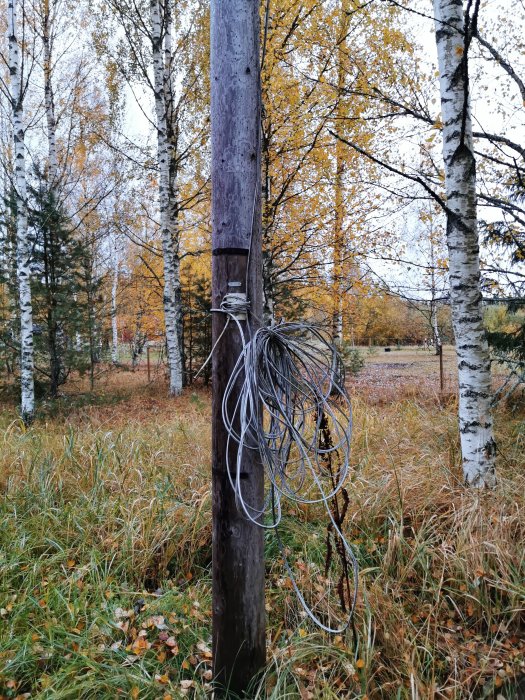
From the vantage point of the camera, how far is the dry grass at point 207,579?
180 centimetres

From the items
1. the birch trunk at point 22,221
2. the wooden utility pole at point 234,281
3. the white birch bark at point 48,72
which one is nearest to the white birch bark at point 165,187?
the white birch bark at point 48,72

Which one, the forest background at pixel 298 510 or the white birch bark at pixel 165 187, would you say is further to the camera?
the white birch bark at pixel 165 187

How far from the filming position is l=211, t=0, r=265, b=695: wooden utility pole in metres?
1.51

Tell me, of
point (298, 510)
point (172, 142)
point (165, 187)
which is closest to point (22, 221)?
point (165, 187)

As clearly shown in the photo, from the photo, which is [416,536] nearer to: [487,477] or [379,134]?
[487,477]

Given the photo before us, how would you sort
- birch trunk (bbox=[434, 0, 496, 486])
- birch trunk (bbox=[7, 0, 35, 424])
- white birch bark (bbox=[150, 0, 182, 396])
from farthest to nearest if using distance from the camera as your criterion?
white birch bark (bbox=[150, 0, 182, 396]) < birch trunk (bbox=[7, 0, 35, 424]) < birch trunk (bbox=[434, 0, 496, 486])

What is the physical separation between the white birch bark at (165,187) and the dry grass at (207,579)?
526 centimetres

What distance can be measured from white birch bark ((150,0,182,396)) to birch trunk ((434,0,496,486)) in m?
6.36

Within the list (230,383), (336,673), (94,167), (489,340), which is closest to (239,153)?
(230,383)

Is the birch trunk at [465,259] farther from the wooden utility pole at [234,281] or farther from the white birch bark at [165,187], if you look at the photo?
the white birch bark at [165,187]

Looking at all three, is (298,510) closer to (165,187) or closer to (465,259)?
(465,259)

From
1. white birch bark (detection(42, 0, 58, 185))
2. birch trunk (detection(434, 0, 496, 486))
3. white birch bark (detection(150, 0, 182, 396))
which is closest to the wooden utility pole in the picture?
birch trunk (detection(434, 0, 496, 486))

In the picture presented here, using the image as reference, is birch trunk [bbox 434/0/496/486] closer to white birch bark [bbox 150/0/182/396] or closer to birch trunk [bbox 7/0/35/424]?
birch trunk [bbox 7/0/35/424]

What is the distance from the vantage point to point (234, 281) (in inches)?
60.9
